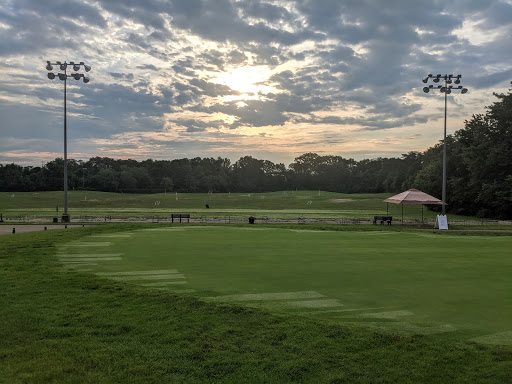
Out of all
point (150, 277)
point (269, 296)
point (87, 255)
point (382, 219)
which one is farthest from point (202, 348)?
point (382, 219)

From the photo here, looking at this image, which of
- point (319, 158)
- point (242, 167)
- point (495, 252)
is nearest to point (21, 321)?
point (495, 252)

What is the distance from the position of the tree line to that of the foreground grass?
45634mm

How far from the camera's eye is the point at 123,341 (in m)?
7.04

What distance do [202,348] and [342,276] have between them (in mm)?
6940

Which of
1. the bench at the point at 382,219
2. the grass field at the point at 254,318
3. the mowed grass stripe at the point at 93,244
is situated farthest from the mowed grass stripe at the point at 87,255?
the bench at the point at 382,219

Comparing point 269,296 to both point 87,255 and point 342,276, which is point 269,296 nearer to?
point 342,276

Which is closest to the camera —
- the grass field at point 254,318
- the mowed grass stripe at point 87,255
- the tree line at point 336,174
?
the grass field at point 254,318

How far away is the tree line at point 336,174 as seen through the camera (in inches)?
1955

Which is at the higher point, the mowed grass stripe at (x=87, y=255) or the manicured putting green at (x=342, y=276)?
the manicured putting green at (x=342, y=276)

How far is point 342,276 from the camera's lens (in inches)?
496

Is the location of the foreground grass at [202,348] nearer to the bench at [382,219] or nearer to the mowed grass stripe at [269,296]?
the mowed grass stripe at [269,296]

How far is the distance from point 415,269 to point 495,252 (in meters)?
6.97

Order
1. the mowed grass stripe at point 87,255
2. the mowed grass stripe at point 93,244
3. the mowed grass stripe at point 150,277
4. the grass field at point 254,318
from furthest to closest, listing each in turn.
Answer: the mowed grass stripe at point 93,244
the mowed grass stripe at point 87,255
the mowed grass stripe at point 150,277
the grass field at point 254,318

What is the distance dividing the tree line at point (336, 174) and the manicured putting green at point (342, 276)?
3349 cm
